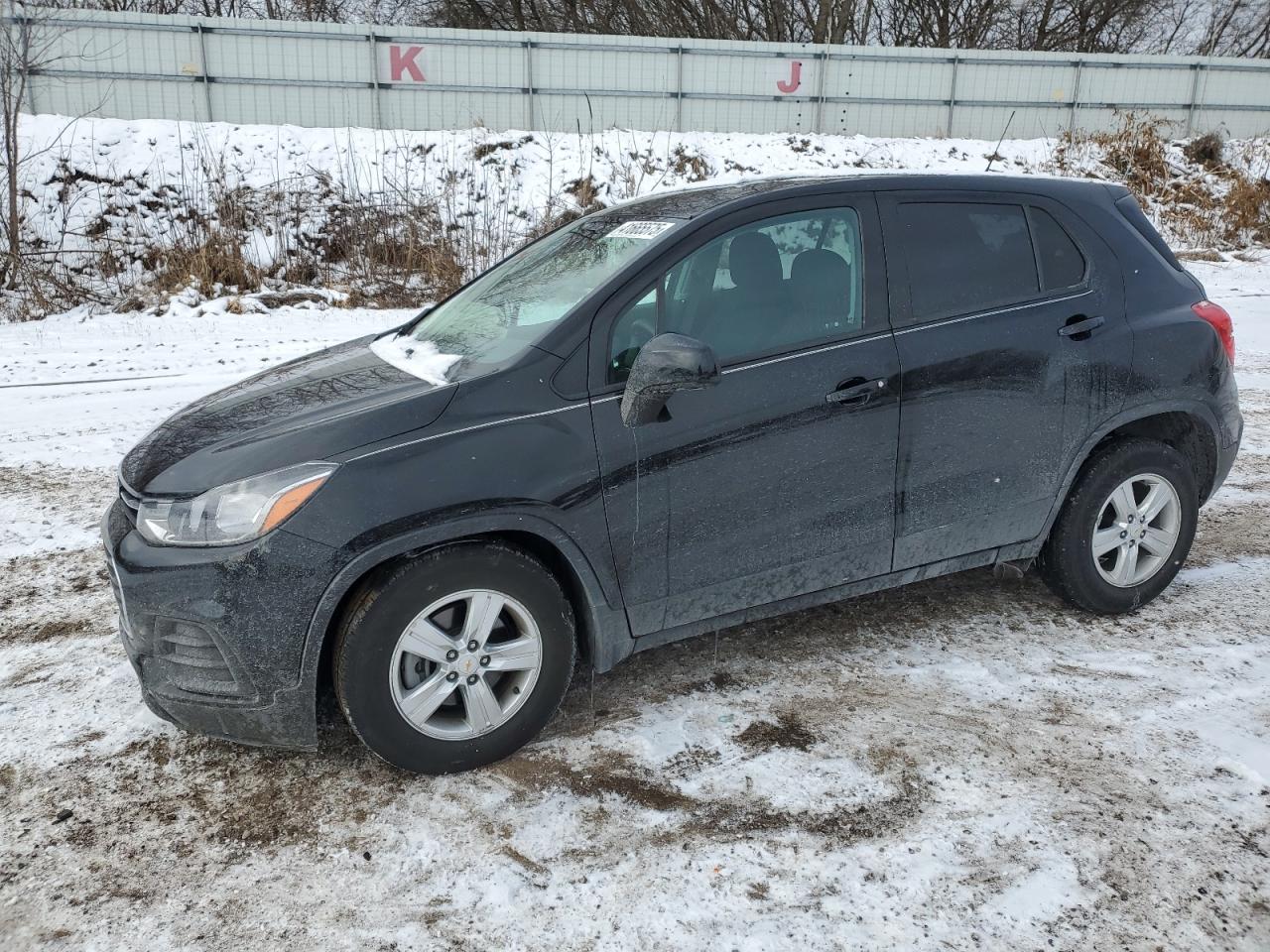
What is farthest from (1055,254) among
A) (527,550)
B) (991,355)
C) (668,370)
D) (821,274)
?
(527,550)

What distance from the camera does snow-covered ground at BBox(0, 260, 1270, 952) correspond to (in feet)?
8.02

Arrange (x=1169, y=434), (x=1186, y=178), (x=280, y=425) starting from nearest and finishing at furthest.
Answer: (x=280, y=425), (x=1169, y=434), (x=1186, y=178)

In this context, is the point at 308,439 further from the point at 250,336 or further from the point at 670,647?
the point at 250,336

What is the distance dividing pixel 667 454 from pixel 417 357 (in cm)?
104

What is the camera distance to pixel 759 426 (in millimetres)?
3227

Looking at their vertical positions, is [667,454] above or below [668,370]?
below

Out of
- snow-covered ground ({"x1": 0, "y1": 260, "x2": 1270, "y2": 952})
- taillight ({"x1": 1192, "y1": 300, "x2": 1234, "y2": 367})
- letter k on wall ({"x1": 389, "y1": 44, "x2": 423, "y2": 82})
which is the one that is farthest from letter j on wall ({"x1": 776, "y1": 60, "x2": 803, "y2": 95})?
snow-covered ground ({"x1": 0, "y1": 260, "x2": 1270, "y2": 952})

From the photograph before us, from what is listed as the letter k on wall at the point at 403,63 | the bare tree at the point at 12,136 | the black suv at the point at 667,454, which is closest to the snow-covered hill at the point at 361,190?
the bare tree at the point at 12,136

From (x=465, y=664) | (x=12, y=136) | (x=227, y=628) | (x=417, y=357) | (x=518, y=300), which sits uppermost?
(x=12, y=136)

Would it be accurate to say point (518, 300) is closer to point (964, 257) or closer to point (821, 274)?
point (821, 274)

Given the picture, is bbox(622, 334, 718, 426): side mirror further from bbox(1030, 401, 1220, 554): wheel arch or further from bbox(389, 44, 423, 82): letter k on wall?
bbox(389, 44, 423, 82): letter k on wall

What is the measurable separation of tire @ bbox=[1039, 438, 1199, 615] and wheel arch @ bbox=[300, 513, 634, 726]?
6.17 feet

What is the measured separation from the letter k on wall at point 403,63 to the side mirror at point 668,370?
1774 centimetres

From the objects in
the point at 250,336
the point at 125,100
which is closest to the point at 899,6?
the point at 125,100
